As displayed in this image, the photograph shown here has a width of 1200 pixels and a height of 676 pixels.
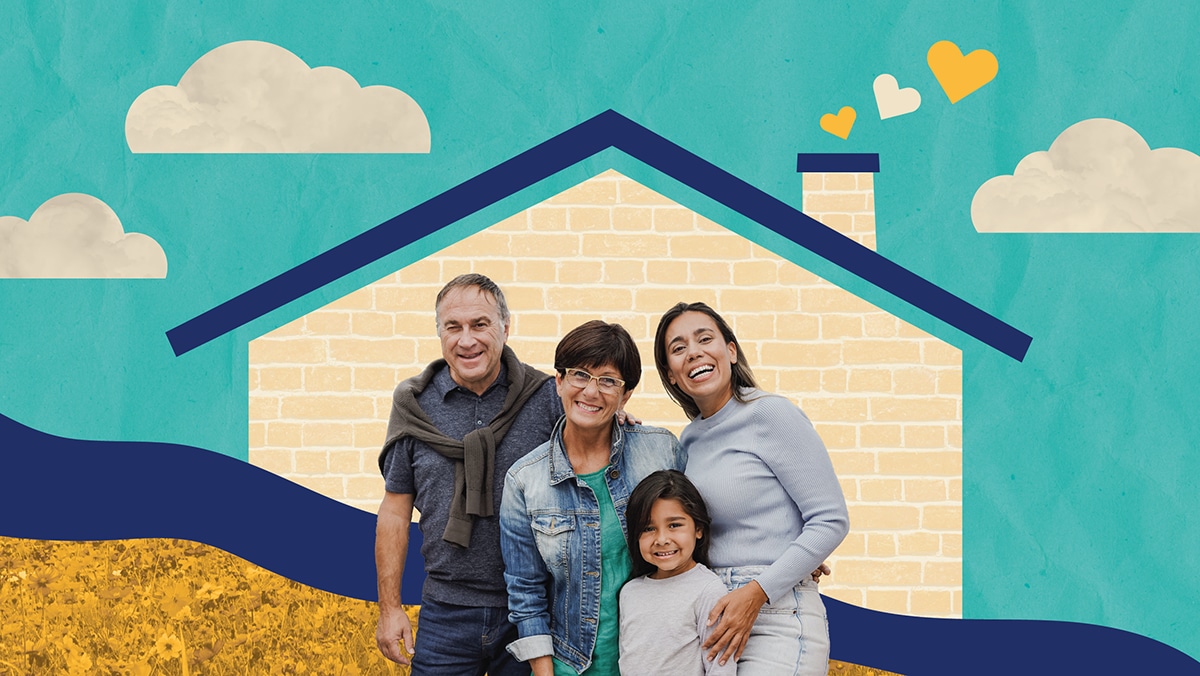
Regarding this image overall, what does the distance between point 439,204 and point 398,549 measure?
2.52m

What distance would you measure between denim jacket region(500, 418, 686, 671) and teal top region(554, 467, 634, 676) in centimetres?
2

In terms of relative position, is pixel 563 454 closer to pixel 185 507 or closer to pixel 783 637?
pixel 783 637

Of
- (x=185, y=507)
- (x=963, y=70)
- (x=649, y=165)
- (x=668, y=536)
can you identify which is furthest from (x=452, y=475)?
(x=963, y=70)

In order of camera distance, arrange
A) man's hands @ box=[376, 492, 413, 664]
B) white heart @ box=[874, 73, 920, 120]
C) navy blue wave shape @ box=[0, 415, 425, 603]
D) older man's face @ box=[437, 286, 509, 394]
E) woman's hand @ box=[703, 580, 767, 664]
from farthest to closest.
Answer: white heart @ box=[874, 73, 920, 120]
navy blue wave shape @ box=[0, 415, 425, 603]
man's hands @ box=[376, 492, 413, 664]
older man's face @ box=[437, 286, 509, 394]
woman's hand @ box=[703, 580, 767, 664]

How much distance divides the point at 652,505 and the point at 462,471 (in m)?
0.65

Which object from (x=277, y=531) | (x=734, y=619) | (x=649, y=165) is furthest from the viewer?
(x=277, y=531)

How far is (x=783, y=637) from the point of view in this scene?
2.94 metres

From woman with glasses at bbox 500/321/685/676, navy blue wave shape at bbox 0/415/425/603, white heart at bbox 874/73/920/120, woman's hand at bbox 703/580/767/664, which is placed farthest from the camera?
white heart at bbox 874/73/920/120

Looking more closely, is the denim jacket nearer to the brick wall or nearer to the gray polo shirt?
the gray polo shirt

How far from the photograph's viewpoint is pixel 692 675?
9.65ft

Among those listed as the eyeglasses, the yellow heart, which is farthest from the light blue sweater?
the yellow heart

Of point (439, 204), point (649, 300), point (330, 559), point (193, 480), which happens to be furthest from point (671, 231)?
point (193, 480)

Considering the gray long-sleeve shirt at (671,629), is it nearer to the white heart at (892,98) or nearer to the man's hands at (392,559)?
the man's hands at (392,559)

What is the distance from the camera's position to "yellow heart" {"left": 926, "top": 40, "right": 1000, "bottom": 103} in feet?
19.4
